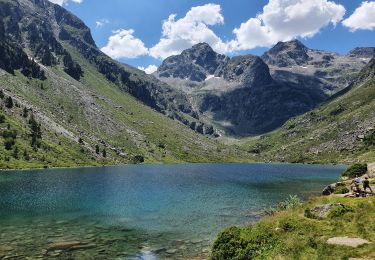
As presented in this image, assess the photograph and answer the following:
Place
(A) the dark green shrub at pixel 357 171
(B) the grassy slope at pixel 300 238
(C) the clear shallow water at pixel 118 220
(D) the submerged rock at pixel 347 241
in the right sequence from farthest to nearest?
(A) the dark green shrub at pixel 357 171
(C) the clear shallow water at pixel 118 220
(D) the submerged rock at pixel 347 241
(B) the grassy slope at pixel 300 238

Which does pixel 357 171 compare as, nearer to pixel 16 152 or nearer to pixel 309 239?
pixel 309 239

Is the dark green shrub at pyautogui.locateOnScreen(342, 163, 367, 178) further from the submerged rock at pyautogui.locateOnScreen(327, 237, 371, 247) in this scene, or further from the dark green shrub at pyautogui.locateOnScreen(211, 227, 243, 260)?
the dark green shrub at pyautogui.locateOnScreen(211, 227, 243, 260)

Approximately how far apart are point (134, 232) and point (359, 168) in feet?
239

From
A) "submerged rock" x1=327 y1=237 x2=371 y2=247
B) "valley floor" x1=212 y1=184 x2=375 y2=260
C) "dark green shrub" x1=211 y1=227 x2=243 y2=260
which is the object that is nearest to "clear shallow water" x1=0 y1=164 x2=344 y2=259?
"dark green shrub" x1=211 y1=227 x2=243 y2=260

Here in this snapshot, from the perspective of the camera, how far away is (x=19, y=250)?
1511 inches

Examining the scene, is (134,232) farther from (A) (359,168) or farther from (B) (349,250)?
(A) (359,168)

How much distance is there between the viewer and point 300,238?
90.9 feet

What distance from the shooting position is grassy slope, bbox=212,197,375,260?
24125 mm

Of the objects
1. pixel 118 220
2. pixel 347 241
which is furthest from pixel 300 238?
pixel 118 220

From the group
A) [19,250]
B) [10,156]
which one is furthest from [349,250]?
[10,156]

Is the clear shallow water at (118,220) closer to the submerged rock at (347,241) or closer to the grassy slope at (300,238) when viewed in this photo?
the grassy slope at (300,238)

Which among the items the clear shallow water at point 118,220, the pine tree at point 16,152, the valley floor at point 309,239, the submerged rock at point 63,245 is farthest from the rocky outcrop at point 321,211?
the pine tree at point 16,152

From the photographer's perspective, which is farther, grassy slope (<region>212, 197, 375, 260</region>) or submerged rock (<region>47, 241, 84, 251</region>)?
submerged rock (<region>47, 241, 84, 251</region>)

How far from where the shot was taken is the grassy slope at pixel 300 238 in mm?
24125
